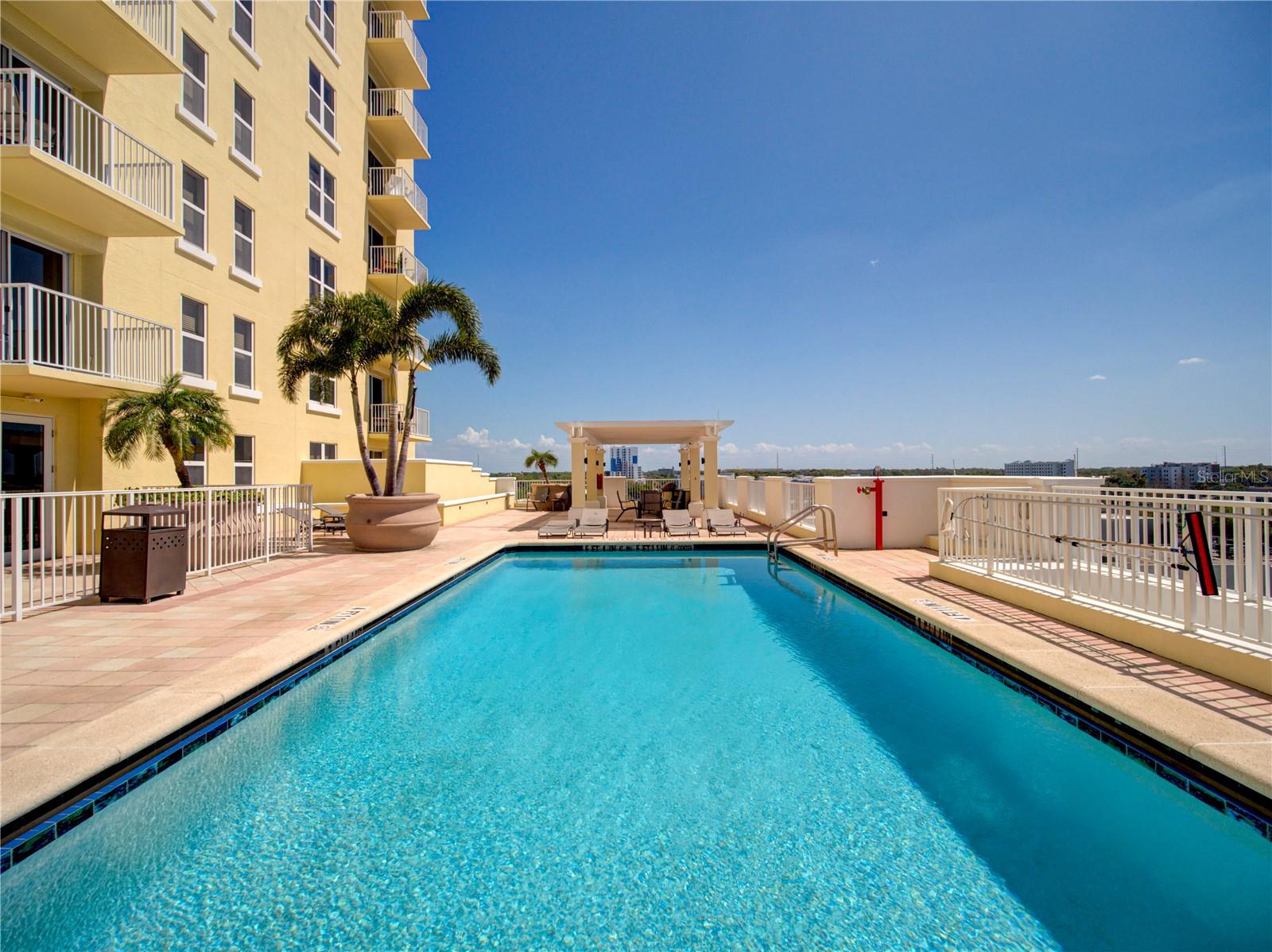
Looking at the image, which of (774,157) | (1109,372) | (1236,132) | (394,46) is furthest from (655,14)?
(1109,372)

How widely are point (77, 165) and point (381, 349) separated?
192 inches

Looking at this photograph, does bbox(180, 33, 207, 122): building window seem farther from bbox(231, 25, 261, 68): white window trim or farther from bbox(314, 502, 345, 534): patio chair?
bbox(314, 502, 345, 534): patio chair

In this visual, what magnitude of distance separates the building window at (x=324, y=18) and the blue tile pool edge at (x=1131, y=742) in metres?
20.6

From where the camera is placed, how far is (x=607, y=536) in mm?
12867

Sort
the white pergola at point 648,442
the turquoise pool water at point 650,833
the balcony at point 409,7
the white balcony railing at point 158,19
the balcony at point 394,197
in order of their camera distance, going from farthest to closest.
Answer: the balcony at point 409,7, the balcony at point 394,197, the white pergola at point 648,442, the white balcony railing at point 158,19, the turquoise pool water at point 650,833

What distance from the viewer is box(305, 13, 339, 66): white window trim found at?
47.3 ft

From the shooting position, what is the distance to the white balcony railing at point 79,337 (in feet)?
24.1

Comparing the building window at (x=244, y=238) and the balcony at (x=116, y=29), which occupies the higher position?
the balcony at (x=116, y=29)

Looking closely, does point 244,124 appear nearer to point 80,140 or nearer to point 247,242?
point 247,242

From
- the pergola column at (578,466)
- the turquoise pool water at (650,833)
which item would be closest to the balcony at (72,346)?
the turquoise pool water at (650,833)

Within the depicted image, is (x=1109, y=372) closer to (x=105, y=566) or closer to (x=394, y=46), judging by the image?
(x=394, y=46)

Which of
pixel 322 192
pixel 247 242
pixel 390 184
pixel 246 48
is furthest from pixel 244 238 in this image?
pixel 390 184

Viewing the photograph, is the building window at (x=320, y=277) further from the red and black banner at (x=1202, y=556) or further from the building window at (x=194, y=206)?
the red and black banner at (x=1202, y=556)

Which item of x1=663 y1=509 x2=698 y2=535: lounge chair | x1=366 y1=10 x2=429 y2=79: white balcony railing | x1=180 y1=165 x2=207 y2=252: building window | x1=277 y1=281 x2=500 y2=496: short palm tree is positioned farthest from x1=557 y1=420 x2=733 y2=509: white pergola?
x1=366 y1=10 x2=429 y2=79: white balcony railing
